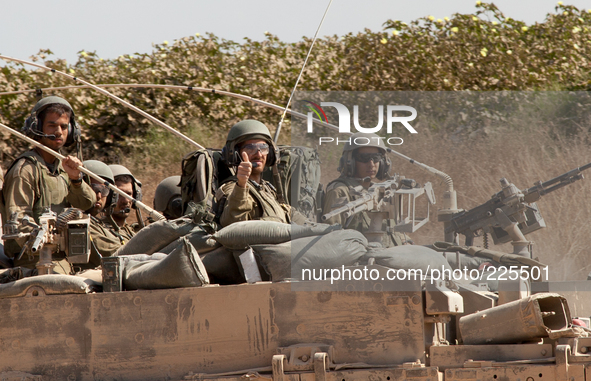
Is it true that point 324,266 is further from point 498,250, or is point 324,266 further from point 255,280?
point 498,250

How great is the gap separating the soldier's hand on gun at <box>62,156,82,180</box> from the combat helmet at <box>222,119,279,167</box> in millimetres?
998

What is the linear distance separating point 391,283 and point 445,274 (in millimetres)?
403

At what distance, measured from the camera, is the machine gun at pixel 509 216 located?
4113 mm

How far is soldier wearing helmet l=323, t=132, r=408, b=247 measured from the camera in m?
4.20

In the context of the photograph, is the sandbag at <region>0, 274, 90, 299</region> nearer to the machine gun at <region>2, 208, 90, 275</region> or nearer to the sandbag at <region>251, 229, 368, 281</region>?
the machine gun at <region>2, 208, 90, 275</region>

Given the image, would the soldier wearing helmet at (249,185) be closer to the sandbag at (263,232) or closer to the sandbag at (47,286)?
the sandbag at (263,232)

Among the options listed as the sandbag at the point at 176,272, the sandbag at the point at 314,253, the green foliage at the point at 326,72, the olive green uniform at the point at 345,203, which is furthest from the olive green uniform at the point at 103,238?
the green foliage at the point at 326,72

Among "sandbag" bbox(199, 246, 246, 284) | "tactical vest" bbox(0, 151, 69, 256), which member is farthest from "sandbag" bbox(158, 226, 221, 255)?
"tactical vest" bbox(0, 151, 69, 256)

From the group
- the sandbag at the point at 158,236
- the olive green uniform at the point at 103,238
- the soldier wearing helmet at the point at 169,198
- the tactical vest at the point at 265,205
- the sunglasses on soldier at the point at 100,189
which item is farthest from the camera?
the soldier wearing helmet at the point at 169,198

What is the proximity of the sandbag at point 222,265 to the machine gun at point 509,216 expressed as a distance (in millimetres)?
1184

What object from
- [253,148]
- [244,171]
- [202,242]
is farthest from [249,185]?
[202,242]

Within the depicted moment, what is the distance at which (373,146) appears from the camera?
4246 millimetres

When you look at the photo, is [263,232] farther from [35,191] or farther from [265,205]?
[35,191]

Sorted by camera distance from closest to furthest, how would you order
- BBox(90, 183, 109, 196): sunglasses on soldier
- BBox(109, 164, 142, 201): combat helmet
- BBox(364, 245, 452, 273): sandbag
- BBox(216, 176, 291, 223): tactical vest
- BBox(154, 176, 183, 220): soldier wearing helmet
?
BBox(364, 245, 452, 273): sandbag, BBox(216, 176, 291, 223): tactical vest, BBox(90, 183, 109, 196): sunglasses on soldier, BBox(109, 164, 142, 201): combat helmet, BBox(154, 176, 183, 220): soldier wearing helmet
